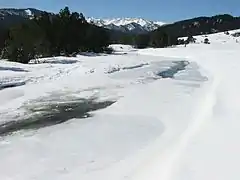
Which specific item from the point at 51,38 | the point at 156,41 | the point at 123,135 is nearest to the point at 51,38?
the point at 51,38

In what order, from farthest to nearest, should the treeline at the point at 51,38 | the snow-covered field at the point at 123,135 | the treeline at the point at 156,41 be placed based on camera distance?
the treeline at the point at 156,41 < the treeline at the point at 51,38 < the snow-covered field at the point at 123,135

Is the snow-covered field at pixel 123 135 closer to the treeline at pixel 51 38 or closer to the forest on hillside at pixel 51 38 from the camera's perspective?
the treeline at pixel 51 38

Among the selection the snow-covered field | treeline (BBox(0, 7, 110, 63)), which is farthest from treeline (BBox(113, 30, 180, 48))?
the snow-covered field

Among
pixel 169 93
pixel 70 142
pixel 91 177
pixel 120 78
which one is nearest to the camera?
pixel 91 177

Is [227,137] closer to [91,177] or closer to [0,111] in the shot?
[91,177]

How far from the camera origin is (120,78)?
91.0 ft

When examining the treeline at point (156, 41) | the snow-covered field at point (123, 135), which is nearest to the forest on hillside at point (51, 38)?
the snow-covered field at point (123, 135)

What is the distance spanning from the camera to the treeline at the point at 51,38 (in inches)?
1694

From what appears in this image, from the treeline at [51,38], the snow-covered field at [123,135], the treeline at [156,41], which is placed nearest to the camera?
the snow-covered field at [123,135]

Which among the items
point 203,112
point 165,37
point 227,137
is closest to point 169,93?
point 203,112

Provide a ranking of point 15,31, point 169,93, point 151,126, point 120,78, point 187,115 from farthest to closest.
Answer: point 15,31 < point 120,78 < point 169,93 < point 187,115 < point 151,126

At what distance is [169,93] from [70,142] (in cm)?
1023

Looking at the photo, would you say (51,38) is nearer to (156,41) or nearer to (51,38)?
(51,38)

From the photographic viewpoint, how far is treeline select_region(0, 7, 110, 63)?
43.0 metres
